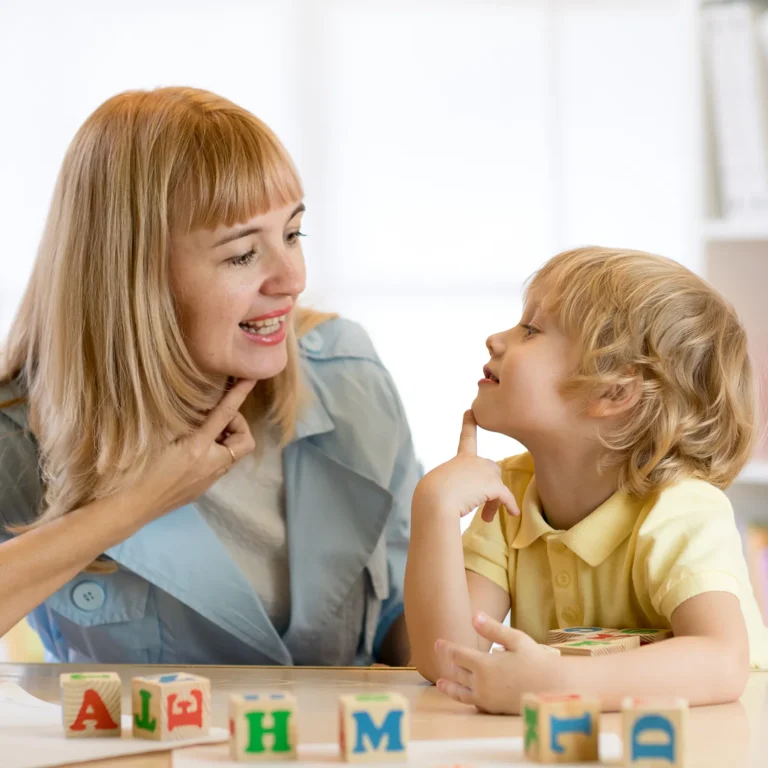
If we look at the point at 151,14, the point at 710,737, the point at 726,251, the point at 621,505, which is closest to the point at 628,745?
the point at 710,737

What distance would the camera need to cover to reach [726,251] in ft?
7.93

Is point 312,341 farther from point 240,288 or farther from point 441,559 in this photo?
point 441,559

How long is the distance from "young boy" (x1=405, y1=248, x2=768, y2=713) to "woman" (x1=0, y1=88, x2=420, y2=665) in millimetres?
290

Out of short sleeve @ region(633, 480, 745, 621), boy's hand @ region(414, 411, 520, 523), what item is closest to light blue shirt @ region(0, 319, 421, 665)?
boy's hand @ region(414, 411, 520, 523)

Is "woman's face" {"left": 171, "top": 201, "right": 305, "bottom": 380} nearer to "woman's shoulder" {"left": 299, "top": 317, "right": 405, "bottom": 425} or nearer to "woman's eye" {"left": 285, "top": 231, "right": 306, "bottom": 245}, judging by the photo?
"woman's eye" {"left": 285, "top": 231, "right": 306, "bottom": 245}

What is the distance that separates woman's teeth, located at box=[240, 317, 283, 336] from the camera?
4.30 ft

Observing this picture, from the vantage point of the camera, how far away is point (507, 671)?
2.85ft

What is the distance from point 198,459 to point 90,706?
0.51 m

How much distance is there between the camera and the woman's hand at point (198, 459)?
1.26 meters

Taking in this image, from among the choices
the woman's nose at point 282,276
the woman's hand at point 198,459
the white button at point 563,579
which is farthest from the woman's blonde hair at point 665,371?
the woman's hand at point 198,459

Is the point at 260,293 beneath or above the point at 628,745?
above

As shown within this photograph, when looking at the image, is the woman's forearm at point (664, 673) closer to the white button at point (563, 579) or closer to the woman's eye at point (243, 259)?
the white button at point (563, 579)

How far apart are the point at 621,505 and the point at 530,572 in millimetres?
125

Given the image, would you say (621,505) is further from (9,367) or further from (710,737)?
(9,367)
